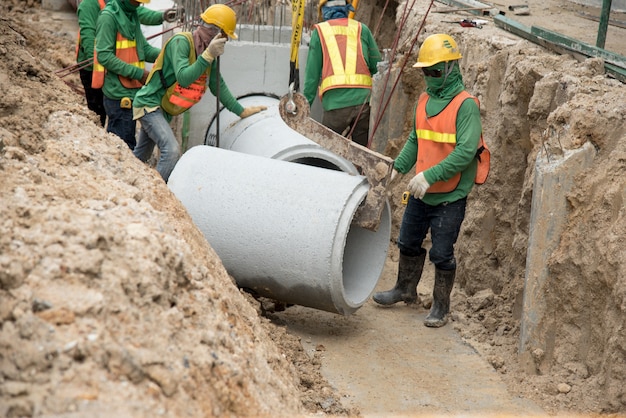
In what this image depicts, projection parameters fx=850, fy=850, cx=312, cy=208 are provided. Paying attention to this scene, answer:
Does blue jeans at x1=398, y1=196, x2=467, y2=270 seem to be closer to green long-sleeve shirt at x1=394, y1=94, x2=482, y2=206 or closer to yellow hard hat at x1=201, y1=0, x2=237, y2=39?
green long-sleeve shirt at x1=394, y1=94, x2=482, y2=206

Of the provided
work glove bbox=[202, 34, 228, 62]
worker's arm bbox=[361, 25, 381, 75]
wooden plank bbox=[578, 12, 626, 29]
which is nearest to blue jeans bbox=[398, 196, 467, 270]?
work glove bbox=[202, 34, 228, 62]

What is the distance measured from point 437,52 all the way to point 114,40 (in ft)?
9.89

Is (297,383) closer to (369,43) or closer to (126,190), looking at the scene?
(126,190)

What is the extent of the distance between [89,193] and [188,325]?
953 mm

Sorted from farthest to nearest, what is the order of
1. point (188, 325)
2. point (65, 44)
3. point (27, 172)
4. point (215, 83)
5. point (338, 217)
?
point (65, 44) → point (215, 83) → point (338, 217) → point (27, 172) → point (188, 325)

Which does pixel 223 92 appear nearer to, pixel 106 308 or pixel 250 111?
pixel 250 111

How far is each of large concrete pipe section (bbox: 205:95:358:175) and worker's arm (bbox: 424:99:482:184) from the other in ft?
2.94

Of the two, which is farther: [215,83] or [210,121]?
[210,121]

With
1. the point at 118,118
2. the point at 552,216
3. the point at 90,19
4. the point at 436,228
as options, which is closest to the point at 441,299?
the point at 436,228

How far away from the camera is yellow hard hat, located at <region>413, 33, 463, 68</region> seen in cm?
570

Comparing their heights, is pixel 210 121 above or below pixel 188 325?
below

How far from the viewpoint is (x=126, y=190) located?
4020 millimetres

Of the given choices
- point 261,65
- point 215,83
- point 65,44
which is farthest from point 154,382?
point 65,44

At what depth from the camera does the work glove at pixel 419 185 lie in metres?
5.69
